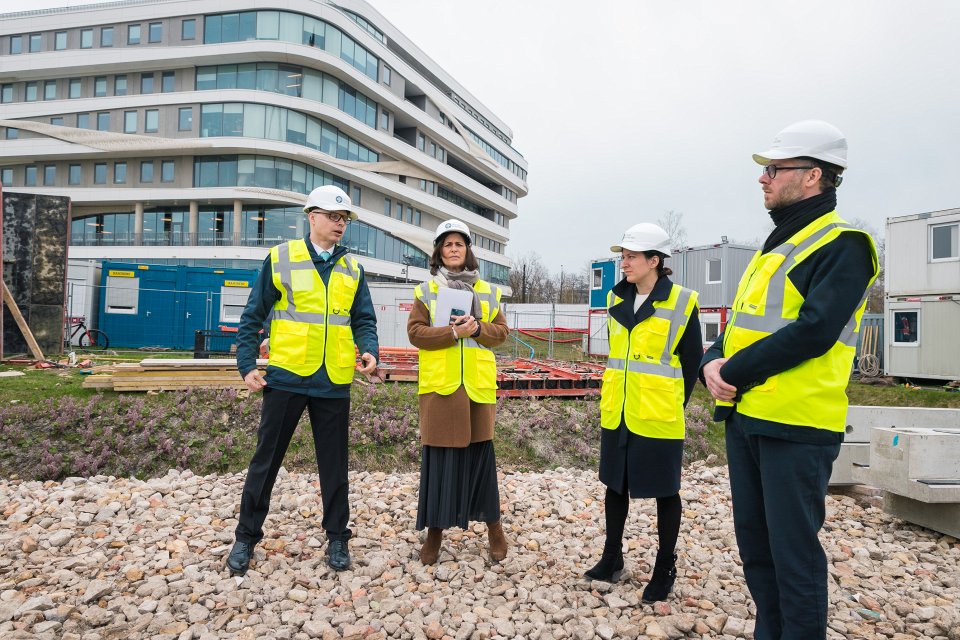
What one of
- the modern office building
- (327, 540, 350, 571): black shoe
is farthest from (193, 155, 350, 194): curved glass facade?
(327, 540, 350, 571): black shoe

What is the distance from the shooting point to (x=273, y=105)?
1325 inches

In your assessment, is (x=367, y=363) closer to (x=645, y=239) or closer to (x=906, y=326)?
(x=645, y=239)

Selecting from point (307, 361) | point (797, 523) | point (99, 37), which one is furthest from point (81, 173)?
point (797, 523)

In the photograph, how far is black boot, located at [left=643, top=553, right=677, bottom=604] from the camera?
11.2 ft

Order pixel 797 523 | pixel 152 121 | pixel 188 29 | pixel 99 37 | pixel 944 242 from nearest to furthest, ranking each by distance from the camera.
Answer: pixel 797 523
pixel 944 242
pixel 152 121
pixel 188 29
pixel 99 37

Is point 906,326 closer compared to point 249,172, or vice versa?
point 906,326

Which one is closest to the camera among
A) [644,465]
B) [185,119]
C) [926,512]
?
[644,465]

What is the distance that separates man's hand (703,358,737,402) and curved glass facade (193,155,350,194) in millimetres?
34947

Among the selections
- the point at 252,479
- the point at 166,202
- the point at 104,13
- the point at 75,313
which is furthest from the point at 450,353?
the point at 104,13

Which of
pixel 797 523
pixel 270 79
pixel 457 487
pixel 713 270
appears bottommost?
pixel 457 487

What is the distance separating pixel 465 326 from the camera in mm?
3746

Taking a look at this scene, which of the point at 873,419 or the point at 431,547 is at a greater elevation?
the point at 873,419

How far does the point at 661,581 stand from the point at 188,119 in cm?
3842

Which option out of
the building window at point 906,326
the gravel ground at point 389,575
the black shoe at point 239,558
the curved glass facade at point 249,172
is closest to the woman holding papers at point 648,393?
the gravel ground at point 389,575
